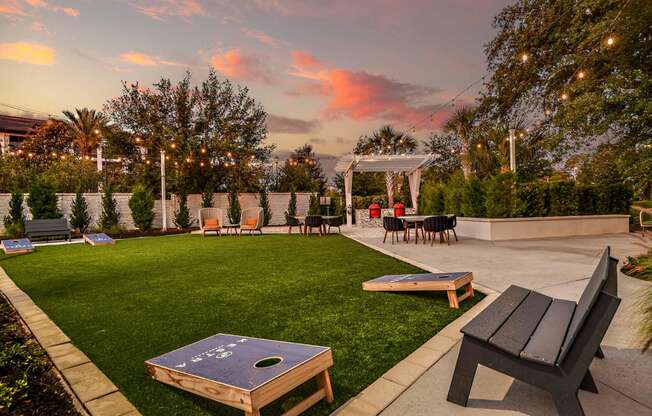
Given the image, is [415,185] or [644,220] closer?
[644,220]

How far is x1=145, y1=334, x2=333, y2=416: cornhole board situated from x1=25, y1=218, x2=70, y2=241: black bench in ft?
41.2

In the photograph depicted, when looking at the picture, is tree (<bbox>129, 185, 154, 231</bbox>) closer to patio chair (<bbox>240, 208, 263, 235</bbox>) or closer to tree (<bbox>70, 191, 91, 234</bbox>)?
tree (<bbox>70, 191, 91, 234</bbox>)

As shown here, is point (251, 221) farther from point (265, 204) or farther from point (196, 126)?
point (196, 126)

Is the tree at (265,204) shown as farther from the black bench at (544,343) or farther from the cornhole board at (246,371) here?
the black bench at (544,343)

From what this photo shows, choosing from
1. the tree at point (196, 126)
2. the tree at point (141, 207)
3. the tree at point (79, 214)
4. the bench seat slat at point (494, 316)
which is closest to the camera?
the bench seat slat at point (494, 316)

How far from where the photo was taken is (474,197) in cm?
1089

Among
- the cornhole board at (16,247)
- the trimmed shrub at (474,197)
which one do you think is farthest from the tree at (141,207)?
the trimmed shrub at (474,197)

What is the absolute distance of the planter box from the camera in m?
10.0

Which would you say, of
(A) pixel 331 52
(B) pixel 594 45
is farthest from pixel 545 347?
(A) pixel 331 52

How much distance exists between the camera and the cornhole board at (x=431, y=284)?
12.5 ft

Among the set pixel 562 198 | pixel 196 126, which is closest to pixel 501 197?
pixel 562 198

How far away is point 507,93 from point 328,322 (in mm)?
14273

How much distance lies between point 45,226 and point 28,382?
40.0 feet

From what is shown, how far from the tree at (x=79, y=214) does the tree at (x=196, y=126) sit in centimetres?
391
